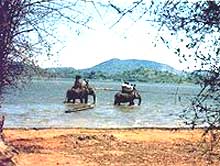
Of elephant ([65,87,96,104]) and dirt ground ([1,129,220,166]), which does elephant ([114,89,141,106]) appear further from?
dirt ground ([1,129,220,166])

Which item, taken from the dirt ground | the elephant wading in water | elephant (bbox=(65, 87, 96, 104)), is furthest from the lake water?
the elephant wading in water

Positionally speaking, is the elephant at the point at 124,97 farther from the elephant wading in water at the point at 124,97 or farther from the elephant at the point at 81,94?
the elephant at the point at 81,94

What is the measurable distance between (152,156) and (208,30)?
422 inches

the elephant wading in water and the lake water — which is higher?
the elephant wading in water

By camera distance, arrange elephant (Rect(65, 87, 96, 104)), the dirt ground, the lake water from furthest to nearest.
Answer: elephant (Rect(65, 87, 96, 104)), the lake water, the dirt ground

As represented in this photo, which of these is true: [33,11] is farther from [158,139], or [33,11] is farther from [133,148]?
[158,139]

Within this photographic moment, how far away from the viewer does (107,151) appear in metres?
16.7

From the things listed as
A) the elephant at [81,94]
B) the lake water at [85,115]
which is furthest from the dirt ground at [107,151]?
the elephant at [81,94]

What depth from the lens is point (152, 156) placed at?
1592 centimetres

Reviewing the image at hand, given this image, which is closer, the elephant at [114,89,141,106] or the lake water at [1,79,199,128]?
the lake water at [1,79,199,128]

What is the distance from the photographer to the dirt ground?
14.6 meters

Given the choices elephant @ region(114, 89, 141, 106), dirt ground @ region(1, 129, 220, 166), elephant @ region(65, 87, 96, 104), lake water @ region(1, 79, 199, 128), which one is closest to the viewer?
dirt ground @ region(1, 129, 220, 166)

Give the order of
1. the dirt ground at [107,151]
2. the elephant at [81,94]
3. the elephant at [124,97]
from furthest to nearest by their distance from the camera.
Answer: the elephant at [124,97] → the elephant at [81,94] → the dirt ground at [107,151]

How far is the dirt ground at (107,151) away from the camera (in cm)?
1455
